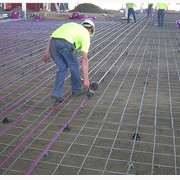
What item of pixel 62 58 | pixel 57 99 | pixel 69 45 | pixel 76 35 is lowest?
pixel 57 99

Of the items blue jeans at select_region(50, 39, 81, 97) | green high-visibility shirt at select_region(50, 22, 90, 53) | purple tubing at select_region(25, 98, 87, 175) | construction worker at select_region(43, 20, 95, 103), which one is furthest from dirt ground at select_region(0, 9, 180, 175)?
green high-visibility shirt at select_region(50, 22, 90, 53)

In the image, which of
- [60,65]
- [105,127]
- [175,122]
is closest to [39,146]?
[105,127]

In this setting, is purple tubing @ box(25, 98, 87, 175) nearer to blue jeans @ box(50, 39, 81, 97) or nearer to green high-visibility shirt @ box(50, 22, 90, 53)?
blue jeans @ box(50, 39, 81, 97)

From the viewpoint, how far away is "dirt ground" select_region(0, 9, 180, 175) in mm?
3326

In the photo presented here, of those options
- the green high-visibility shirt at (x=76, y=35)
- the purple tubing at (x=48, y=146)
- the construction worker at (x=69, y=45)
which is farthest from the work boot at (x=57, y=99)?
the green high-visibility shirt at (x=76, y=35)

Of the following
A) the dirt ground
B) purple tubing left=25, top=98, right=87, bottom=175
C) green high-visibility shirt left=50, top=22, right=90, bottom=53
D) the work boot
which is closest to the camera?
purple tubing left=25, top=98, right=87, bottom=175

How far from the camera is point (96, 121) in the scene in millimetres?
4441

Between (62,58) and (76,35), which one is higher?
(76,35)

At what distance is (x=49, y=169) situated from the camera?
10.5 feet

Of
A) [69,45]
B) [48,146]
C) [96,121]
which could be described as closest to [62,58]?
[69,45]

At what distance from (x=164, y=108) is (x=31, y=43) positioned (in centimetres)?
724

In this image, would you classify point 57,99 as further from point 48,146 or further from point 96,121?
point 48,146

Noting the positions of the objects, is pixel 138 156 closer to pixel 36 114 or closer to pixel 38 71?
pixel 36 114

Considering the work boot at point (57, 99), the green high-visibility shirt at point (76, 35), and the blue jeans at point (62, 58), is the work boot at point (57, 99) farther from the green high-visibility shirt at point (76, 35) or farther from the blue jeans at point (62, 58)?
the green high-visibility shirt at point (76, 35)
